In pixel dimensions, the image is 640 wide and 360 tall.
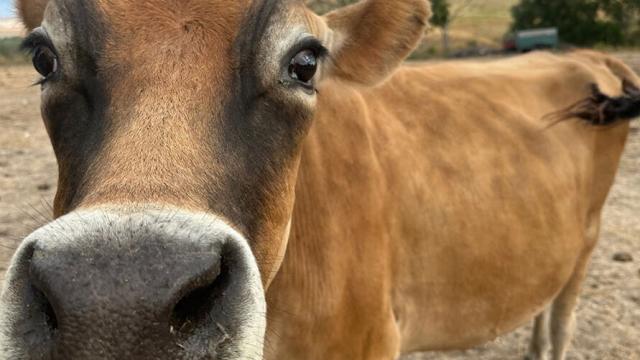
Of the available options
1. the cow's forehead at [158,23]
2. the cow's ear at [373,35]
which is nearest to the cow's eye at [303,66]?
the cow's forehead at [158,23]

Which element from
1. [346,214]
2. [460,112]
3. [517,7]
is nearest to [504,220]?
[460,112]

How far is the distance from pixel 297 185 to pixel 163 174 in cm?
156

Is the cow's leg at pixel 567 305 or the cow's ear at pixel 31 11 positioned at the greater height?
the cow's ear at pixel 31 11

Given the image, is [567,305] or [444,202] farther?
[567,305]

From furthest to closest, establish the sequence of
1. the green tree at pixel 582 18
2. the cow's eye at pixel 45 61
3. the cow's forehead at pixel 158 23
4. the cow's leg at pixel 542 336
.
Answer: the green tree at pixel 582 18
the cow's leg at pixel 542 336
the cow's eye at pixel 45 61
the cow's forehead at pixel 158 23

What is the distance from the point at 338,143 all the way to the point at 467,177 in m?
1.11

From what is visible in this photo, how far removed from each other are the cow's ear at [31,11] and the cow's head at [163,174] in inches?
46.5

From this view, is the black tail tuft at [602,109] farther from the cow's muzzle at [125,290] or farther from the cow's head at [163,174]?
the cow's muzzle at [125,290]

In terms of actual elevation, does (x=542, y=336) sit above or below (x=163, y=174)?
below

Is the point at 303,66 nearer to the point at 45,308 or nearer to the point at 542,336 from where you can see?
the point at 45,308

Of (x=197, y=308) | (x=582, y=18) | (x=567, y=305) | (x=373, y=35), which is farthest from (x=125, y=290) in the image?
(x=582, y=18)

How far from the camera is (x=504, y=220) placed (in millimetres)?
4480

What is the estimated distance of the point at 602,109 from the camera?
17.0 feet

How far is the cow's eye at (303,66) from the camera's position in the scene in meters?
2.47
